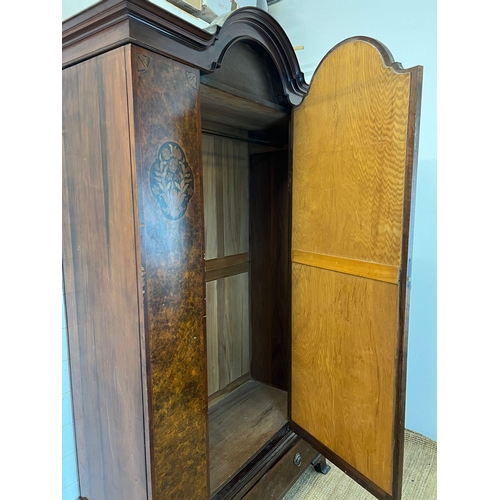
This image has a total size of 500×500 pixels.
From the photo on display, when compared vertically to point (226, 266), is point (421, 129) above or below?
above

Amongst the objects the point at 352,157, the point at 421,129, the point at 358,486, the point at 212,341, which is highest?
the point at 421,129

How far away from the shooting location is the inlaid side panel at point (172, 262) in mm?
891

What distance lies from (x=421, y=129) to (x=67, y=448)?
219cm

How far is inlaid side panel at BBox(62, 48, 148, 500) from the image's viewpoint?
0.91 meters

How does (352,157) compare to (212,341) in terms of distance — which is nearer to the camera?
(352,157)

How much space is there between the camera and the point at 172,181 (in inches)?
37.6

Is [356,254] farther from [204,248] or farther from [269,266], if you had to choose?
[269,266]

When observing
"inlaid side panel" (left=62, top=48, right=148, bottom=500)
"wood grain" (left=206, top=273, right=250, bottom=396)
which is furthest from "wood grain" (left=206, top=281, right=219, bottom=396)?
"inlaid side panel" (left=62, top=48, right=148, bottom=500)

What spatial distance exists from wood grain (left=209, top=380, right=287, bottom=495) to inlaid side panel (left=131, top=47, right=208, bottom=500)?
27 cm

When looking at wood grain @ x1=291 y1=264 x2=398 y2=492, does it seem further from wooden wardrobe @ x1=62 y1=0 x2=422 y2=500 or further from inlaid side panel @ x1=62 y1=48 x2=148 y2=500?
inlaid side panel @ x1=62 y1=48 x2=148 y2=500

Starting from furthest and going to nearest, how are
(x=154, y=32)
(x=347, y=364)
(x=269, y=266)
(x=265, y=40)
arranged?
(x=269, y=266), (x=347, y=364), (x=265, y=40), (x=154, y=32)

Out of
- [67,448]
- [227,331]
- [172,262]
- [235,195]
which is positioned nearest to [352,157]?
[172,262]

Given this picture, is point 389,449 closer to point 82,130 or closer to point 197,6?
point 82,130
